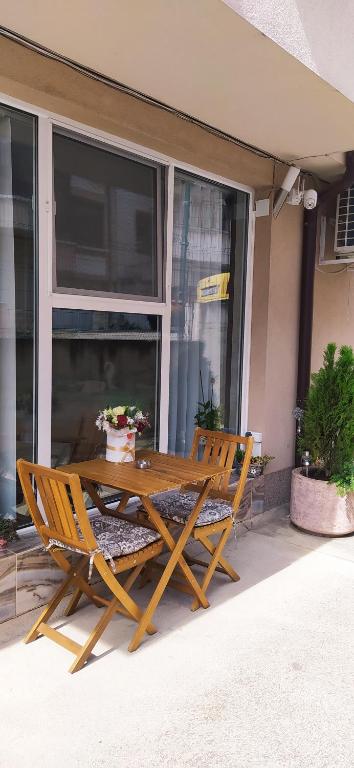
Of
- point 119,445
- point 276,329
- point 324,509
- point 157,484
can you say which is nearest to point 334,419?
point 324,509

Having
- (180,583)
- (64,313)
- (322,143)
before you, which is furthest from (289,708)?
(322,143)

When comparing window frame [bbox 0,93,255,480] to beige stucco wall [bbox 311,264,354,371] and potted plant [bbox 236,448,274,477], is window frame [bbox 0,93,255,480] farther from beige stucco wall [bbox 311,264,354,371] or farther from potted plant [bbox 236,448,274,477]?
beige stucco wall [bbox 311,264,354,371]

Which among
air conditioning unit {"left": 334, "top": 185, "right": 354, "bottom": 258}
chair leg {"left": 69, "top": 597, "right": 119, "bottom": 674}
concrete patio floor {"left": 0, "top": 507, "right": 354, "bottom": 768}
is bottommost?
concrete patio floor {"left": 0, "top": 507, "right": 354, "bottom": 768}

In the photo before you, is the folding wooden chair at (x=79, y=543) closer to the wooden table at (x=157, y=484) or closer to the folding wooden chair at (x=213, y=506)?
the wooden table at (x=157, y=484)

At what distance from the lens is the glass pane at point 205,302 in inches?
172

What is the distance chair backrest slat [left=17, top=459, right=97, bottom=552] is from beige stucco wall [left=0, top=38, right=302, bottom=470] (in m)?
2.00

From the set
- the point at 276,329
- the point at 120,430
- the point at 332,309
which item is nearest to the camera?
the point at 120,430

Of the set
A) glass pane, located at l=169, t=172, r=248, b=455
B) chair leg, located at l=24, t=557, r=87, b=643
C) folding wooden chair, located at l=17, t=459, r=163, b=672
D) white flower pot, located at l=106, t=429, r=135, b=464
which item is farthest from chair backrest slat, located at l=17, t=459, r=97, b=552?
glass pane, located at l=169, t=172, r=248, b=455

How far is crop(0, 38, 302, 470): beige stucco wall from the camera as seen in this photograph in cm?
312

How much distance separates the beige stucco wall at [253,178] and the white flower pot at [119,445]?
1862 millimetres

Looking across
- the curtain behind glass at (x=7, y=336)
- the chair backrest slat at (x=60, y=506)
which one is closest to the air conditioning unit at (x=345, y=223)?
the curtain behind glass at (x=7, y=336)

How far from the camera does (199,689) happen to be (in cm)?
253

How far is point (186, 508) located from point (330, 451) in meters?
1.64

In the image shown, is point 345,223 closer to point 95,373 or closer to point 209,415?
point 209,415
